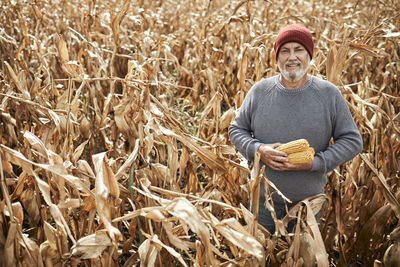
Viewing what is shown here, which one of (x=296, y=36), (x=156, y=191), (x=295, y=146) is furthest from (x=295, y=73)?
(x=156, y=191)

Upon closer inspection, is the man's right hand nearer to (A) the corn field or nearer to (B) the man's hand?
(B) the man's hand

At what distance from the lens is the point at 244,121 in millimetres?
1785

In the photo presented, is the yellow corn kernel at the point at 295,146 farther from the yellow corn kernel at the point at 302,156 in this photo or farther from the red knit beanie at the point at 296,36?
the red knit beanie at the point at 296,36

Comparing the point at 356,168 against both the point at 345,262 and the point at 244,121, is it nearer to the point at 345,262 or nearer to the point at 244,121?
the point at 345,262

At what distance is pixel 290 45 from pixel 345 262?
111 cm

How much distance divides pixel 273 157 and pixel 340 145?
0.99ft

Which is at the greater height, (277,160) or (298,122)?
(298,122)

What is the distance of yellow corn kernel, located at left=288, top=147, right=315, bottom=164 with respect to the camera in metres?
1.45

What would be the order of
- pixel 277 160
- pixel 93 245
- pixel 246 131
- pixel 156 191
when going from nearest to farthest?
1. pixel 93 245
2. pixel 156 191
3. pixel 277 160
4. pixel 246 131

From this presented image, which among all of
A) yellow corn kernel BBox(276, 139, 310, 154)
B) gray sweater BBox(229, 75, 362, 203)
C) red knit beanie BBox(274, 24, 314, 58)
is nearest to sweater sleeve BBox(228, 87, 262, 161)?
gray sweater BBox(229, 75, 362, 203)

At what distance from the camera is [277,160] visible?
153cm

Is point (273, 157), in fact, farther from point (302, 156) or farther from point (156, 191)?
point (156, 191)

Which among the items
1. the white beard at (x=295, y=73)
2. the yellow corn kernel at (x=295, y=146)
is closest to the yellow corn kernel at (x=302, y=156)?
the yellow corn kernel at (x=295, y=146)

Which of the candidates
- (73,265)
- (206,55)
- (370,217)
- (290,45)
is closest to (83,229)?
(73,265)
